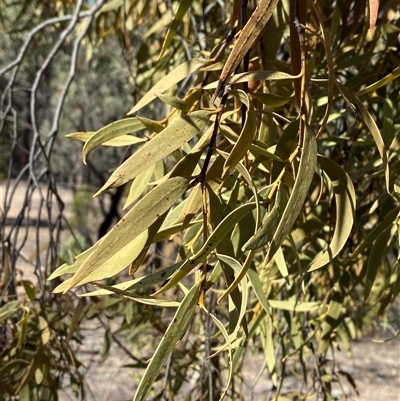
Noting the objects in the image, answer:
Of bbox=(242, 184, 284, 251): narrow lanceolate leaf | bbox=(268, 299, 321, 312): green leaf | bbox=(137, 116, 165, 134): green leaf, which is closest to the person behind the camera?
bbox=(242, 184, 284, 251): narrow lanceolate leaf

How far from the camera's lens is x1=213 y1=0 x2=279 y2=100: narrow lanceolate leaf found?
1.23 feet

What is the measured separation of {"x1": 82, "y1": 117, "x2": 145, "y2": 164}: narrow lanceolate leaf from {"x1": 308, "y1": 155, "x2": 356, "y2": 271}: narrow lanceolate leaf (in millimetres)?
138

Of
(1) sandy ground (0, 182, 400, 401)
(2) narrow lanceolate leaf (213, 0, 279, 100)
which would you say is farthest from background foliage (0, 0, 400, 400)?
(1) sandy ground (0, 182, 400, 401)

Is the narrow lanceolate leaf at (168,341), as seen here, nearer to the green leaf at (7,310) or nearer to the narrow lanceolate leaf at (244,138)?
the narrow lanceolate leaf at (244,138)

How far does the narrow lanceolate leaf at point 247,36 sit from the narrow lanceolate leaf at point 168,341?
12 centimetres

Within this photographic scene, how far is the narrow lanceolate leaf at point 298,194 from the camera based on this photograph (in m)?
0.34

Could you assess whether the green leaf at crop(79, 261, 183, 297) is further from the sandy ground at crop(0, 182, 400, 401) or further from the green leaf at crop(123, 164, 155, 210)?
the sandy ground at crop(0, 182, 400, 401)

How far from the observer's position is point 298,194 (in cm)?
36

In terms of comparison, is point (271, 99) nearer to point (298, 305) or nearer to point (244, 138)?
point (244, 138)

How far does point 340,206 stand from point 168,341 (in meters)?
0.14

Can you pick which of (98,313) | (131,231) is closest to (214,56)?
(131,231)

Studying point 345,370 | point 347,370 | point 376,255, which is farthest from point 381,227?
point 347,370

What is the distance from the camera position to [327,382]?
1065 mm

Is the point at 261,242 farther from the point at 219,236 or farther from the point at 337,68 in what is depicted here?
the point at 337,68
